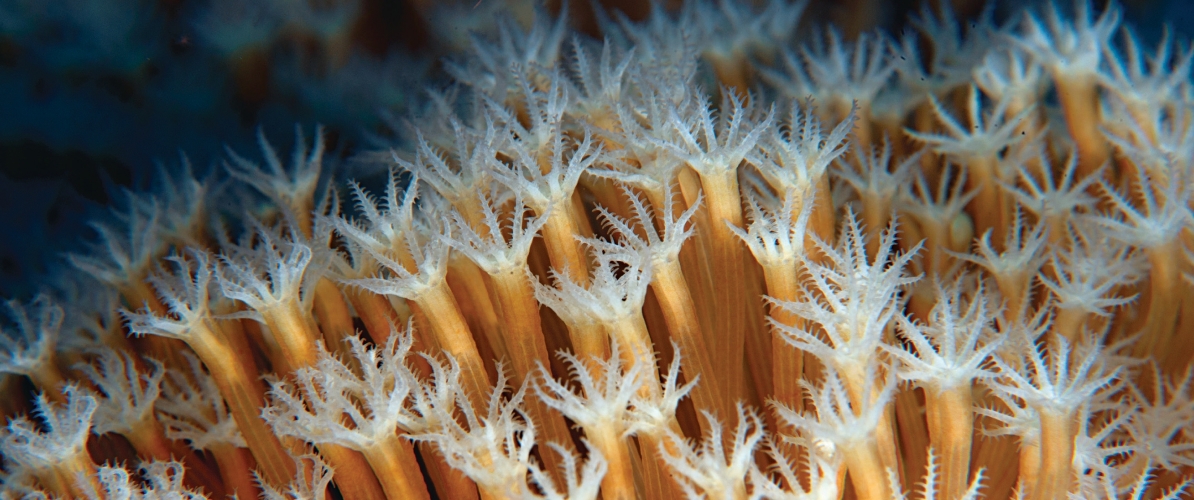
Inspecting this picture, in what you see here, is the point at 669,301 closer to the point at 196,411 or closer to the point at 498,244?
the point at 498,244

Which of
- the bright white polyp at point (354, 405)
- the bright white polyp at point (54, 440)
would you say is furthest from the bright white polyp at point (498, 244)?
A: the bright white polyp at point (54, 440)

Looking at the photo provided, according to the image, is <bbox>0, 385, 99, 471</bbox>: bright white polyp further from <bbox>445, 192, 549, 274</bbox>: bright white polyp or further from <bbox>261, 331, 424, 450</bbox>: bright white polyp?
<bbox>445, 192, 549, 274</bbox>: bright white polyp

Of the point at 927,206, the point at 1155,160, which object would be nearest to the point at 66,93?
the point at 927,206

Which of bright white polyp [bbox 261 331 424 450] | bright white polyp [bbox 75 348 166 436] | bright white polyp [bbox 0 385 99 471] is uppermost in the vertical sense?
bright white polyp [bbox 75 348 166 436]

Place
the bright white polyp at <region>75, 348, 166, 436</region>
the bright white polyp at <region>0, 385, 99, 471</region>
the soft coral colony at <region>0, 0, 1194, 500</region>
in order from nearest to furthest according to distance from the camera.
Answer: the soft coral colony at <region>0, 0, 1194, 500</region>
the bright white polyp at <region>0, 385, 99, 471</region>
the bright white polyp at <region>75, 348, 166, 436</region>

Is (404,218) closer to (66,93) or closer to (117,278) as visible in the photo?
(117,278)

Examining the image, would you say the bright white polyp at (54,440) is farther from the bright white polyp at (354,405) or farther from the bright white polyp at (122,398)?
the bright white polyp at (354,405)

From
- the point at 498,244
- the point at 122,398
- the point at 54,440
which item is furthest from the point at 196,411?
the point at 498,244

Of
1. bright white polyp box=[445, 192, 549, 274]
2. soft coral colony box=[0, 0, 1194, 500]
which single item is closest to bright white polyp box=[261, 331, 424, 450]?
soft coral colony box=[0, 0, 1194, 500]
